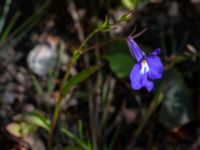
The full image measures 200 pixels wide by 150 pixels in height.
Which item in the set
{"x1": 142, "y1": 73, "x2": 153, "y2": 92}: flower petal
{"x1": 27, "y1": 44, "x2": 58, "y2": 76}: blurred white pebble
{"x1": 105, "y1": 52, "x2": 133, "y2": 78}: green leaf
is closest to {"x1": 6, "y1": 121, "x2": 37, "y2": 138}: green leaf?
{"x1": 27, "y1": 44, "x2": 58, "y2": 76}: blurred white pebble

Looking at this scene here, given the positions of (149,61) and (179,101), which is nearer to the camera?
(149,61)

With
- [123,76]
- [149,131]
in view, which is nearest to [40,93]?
[123,76]

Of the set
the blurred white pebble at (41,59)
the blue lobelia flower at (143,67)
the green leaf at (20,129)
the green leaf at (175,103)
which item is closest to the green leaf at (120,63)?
the green leaf at (175,103)

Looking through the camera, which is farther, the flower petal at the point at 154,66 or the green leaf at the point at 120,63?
the green leaf at the point at 120,63

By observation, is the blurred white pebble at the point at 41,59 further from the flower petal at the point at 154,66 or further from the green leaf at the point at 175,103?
the flower petal at the point at 154,66

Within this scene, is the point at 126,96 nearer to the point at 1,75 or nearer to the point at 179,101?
the point at 179,101

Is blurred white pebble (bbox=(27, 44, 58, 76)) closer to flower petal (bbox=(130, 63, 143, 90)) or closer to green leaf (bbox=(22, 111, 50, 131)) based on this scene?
green leaf (bbox=(22, 111, 50, 131))
